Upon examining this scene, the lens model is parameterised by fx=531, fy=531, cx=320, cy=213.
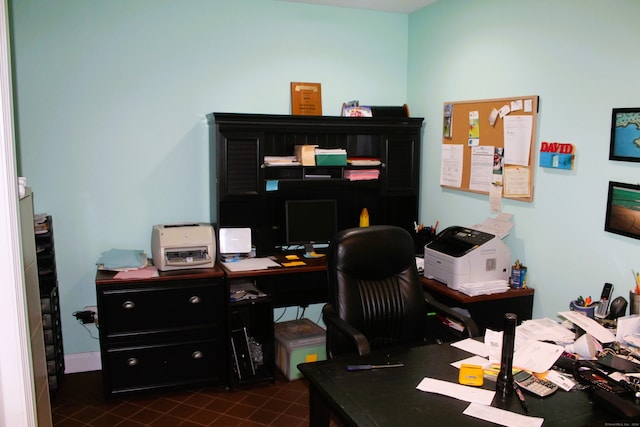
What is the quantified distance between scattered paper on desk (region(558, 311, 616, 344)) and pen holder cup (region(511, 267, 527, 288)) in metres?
0.72

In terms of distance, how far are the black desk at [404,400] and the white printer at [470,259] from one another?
1.03m

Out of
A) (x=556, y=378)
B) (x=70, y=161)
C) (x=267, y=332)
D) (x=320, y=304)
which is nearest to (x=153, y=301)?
(x=267, y=332)

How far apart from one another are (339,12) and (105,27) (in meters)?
1.71

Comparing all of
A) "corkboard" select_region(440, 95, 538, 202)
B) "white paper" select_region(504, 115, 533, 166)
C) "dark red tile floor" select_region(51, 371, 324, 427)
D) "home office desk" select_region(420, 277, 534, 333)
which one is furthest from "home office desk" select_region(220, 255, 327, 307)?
"white paper" select_region(504, 115, 533, 166)

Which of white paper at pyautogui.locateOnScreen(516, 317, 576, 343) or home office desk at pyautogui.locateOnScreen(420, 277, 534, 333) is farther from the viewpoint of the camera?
home office desk at pyautogui.locateOnScreen(420, 277, 534, 333)

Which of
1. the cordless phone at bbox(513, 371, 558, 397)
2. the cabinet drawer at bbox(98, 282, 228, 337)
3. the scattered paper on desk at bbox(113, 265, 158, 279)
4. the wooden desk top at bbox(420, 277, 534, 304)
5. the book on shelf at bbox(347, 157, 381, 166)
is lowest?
the cabinet drawer at bbox(98, 282, 228, 337)

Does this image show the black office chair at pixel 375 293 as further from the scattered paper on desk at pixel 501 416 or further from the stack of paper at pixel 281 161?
the stack of paper at pixel 281 161

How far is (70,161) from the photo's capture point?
11.8ft

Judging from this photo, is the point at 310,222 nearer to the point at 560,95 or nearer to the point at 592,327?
the point at 560,95

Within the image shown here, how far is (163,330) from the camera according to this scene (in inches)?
132

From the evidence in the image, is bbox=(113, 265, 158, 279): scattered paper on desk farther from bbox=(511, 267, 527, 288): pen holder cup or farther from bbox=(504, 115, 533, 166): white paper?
bbox=(504, 115, 533, 166): white paper

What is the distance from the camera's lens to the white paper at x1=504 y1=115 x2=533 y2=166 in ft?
10.5

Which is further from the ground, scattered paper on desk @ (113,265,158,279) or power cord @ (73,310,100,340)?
scattered paper on desk @ (113,265,158,279)

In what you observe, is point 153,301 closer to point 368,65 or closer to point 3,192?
point 3,192
